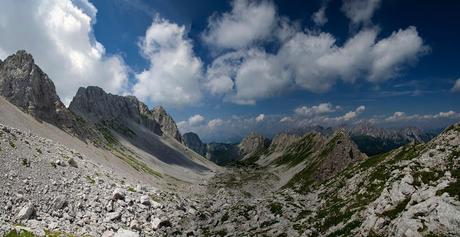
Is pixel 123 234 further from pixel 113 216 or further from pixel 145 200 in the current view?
pixel 145 200

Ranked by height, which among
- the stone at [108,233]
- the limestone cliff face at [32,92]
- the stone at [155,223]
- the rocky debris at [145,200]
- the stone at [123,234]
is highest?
the limestone cliff face at [32,92]

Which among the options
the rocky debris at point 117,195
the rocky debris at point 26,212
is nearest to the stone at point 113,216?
the rocky debris at point 117,195

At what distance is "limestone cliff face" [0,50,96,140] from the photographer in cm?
15729

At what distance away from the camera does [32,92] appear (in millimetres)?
163125

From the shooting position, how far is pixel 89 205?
196 feet

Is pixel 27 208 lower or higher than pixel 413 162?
lower

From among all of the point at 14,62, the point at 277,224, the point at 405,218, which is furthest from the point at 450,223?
the point at 14,62

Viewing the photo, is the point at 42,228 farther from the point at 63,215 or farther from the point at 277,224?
the point at 277,224

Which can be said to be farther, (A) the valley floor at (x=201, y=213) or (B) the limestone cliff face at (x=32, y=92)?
(B) the limestone cliff face at (x=32, y=92)

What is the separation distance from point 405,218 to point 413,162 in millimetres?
45171

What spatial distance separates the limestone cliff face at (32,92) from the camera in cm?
15729

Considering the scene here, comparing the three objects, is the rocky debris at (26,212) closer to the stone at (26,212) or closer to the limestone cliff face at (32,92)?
the stone at (26,212)

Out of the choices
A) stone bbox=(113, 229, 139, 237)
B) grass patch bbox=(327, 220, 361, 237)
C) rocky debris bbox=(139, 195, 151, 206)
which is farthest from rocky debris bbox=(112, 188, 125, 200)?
grass patch bbox=(327, 220, 361, 237)

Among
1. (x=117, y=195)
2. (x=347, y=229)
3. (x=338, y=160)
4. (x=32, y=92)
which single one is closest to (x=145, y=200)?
(x=117, y=195)
